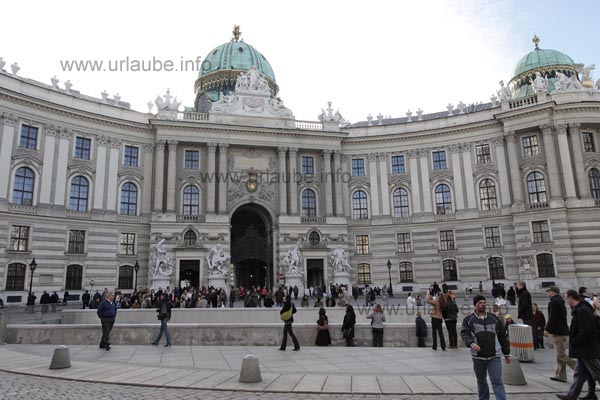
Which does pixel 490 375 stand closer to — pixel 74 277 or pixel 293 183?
pixel 74 277

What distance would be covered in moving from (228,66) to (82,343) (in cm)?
4531

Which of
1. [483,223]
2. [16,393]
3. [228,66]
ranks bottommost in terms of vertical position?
[16,393]

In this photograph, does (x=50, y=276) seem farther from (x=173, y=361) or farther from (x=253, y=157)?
(x=173, y=361)

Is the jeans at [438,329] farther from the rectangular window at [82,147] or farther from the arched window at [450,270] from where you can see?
the rectangular window at [82,147]

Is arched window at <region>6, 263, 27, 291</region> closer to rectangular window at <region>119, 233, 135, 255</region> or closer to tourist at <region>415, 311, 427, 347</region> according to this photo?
rectangular window at <region>119, 233, 135, 255</region>

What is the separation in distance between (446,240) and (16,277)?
39.4m

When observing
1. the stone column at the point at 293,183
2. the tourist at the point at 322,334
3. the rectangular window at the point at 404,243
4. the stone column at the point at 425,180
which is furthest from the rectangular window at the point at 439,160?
the tourist at the point at 322,334

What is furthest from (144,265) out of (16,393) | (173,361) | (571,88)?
(571,88)

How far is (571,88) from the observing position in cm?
4406

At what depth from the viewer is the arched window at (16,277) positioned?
34875mm

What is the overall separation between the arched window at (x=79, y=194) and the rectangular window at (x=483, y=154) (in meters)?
38.9

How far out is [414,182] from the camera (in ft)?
157

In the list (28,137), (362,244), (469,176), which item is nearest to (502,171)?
(469,176)

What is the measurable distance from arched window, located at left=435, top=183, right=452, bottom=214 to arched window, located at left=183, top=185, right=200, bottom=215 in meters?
25.0
